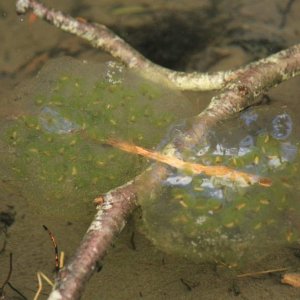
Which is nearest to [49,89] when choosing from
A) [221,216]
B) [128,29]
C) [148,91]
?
[148,91]

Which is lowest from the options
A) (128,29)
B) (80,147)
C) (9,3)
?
(80,147)

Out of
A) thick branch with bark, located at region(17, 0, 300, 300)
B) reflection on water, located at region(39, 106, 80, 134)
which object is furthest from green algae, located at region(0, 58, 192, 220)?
thick branch with bark, located at region(17, 0, 300, 300)

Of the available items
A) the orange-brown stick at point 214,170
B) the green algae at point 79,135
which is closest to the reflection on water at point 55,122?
the green algae at point 79,135

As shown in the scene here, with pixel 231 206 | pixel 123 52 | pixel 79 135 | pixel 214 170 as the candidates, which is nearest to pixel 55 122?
pixel 79 135

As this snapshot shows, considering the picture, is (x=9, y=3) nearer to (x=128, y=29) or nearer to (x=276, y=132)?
(x=128, y=29)

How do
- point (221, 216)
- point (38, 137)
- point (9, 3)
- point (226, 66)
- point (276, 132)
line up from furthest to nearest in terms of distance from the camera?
1. point (9, 3)
2. point (226, 66)
3. point (38, 137)
4. point (276, 132)
5. point (221, 216)

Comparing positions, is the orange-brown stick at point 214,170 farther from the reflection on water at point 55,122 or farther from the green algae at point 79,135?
the reflection on water at point 55,122
